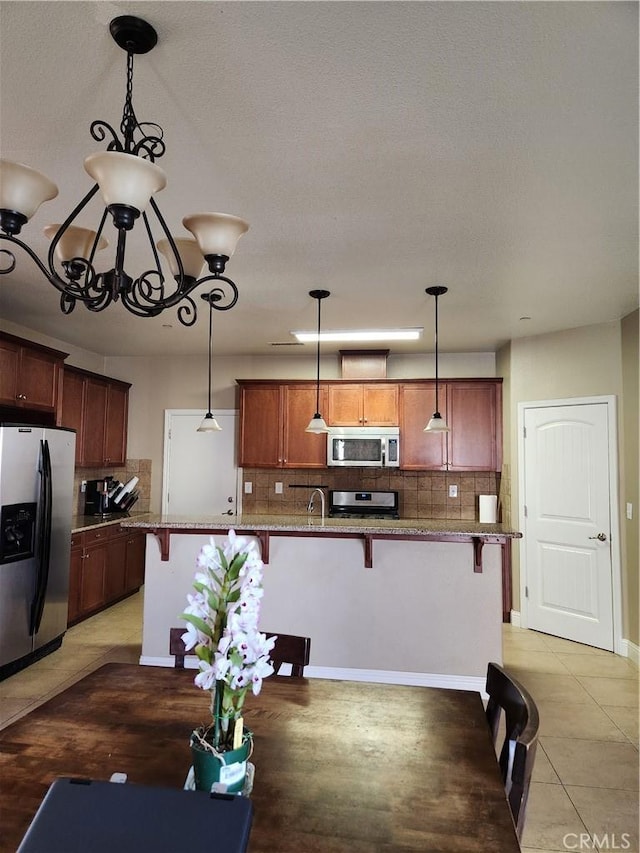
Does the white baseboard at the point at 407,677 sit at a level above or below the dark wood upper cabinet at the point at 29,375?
below

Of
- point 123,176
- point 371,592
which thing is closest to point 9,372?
point 371,592

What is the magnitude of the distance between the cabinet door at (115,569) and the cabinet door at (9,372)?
1.81 m

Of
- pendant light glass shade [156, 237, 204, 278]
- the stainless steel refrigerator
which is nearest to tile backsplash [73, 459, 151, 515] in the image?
the stainless steel refrigerator

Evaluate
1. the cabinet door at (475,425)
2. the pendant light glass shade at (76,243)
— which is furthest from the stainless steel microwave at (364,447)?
the pendant light glass shade at (76,243)

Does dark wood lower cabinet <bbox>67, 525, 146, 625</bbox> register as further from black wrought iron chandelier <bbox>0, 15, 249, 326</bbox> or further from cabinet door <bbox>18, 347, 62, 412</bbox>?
black wrought iron chandelier <bbox>0, 15, 249, 326</bbox>

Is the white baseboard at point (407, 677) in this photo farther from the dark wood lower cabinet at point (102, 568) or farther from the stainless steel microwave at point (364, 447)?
the stainless steel microwave at point (364, 447)

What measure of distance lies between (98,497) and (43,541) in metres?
1.71

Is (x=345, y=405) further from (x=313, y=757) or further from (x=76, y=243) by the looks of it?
(x=313, y=757)

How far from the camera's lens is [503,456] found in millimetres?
5238

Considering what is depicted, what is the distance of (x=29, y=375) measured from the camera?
420 centimetres

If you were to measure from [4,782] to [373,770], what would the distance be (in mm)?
875

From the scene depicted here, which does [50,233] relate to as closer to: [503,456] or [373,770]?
[373,770]

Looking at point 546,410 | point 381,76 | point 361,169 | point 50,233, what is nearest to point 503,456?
point 546,410

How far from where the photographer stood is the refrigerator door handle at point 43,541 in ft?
12.3
